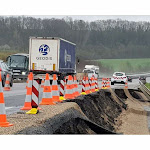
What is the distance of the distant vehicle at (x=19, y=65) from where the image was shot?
47.9m

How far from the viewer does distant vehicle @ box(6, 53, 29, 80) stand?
47900 mm

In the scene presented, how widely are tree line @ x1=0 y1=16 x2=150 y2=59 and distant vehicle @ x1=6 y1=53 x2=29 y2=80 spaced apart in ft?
86.5

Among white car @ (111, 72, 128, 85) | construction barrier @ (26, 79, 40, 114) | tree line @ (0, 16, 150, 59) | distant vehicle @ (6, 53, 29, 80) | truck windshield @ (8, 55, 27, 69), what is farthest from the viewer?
tree line @ (0, 16, 150, 59)

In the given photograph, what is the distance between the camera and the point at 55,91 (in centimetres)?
1625

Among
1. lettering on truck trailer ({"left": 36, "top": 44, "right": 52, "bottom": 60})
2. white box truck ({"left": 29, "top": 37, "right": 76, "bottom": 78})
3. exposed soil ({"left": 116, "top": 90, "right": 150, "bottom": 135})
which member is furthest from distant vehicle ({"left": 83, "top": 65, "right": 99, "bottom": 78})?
exposed soil ({"left": 116, "top": 90, "right": 150, "bottom": 135})

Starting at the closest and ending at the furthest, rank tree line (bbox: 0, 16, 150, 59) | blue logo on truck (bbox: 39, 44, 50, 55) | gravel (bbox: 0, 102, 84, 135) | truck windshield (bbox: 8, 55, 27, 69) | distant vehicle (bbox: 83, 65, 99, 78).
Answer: gravel (bbox: 0, 102, 84, 135) < blue logo on truck (bbox: 39, 44, 50, 55) < truck windshield (bbox: 8, 55, 27, 69) < distant vehicle (bbox: 83, 65, 99, 78) < tree line (bbox: 0, 16, 150, 59)

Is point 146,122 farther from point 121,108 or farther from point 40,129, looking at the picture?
point 40,129

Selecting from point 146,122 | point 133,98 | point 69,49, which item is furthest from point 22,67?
point 146,122

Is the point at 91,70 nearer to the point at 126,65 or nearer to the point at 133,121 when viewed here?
the point at 126,65

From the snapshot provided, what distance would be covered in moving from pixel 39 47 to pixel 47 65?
1.55 m

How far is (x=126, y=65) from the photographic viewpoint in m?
91.6

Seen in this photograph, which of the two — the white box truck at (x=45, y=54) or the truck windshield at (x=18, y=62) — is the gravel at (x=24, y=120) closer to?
the white box truck at (x=45, y=54)

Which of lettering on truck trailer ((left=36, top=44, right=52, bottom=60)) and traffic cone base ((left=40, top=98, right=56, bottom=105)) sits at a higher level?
lettering on truck trailer ((left=36, top=44, right=52, bottom=60))

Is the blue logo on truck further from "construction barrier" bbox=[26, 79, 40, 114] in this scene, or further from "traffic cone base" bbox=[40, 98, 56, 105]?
"construction barrier" bbox=[26, 79, 40, 114]
